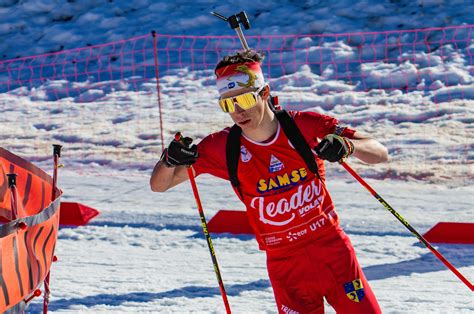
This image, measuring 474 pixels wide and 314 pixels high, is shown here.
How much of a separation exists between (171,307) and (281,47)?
906cm

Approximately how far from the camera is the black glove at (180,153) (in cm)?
373

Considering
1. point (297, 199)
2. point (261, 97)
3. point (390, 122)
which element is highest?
point (261, 97)

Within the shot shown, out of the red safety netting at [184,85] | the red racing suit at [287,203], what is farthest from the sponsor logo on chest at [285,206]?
the red safety netting at [184,85]

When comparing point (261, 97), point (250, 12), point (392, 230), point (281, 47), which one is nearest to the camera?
point (261, 97)

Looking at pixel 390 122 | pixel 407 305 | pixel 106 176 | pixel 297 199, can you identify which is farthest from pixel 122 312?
pixel 390 122

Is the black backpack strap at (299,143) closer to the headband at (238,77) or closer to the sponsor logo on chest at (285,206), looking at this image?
the sponsor logo on chest at (285,206)

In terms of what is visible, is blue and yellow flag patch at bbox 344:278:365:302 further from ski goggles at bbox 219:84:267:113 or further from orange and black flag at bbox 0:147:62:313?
orange and black flag at bbox 0:147:62:313

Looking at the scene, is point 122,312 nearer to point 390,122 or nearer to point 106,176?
point 106,176

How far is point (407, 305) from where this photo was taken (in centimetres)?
559

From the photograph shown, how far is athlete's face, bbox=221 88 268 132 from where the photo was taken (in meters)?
3.76

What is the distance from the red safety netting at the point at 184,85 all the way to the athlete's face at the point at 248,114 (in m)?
6.48

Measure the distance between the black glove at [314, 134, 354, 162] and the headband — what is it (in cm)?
42

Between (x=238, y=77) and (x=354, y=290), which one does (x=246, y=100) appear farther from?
(x=354, y=290)

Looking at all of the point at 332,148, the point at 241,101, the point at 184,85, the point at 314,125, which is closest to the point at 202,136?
the point at 184,85
